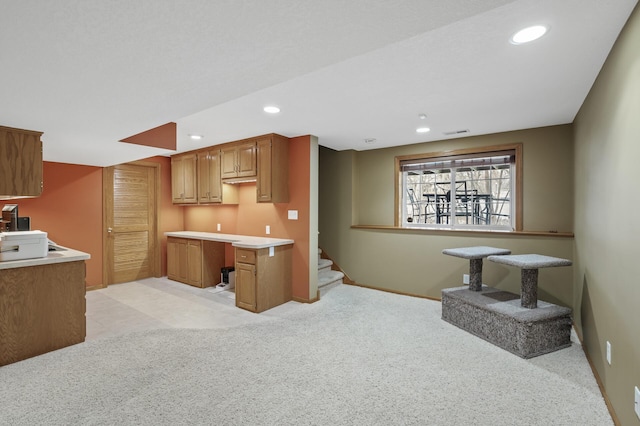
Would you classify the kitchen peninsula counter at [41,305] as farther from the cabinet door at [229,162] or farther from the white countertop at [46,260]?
the cabinet door at [229,162]

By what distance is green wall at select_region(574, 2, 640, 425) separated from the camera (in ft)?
5.41

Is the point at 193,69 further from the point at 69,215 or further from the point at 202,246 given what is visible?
the point at 69,215

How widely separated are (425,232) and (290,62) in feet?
12.0

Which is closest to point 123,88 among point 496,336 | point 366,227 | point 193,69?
point 193,69

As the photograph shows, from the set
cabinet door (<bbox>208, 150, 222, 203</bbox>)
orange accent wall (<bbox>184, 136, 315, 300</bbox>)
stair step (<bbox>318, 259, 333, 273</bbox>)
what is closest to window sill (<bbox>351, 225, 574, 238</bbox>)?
stair step (<bbox>318, 259, 333, 273</bbox>)

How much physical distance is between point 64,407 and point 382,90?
3.28 meters

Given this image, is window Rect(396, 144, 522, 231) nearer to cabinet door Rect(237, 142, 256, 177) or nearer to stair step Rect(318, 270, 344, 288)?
stair step Rect(318, 270, 344, 288)

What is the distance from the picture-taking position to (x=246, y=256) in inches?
158

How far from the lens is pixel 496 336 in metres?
3.00

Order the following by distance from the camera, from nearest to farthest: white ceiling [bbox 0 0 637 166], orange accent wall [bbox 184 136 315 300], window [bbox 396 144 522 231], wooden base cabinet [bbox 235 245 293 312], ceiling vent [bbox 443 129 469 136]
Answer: white ceiling [bbox 0 0 637 166]
wooden base cabinet [bbox 235 245 293 312]
ceiling vent [bbox 443 129 469 136]
window [bbox 396 144 522 231]
orange accent wall [bbox 184 136 315 300]

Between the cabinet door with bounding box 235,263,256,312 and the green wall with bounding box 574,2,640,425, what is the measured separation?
131 inches

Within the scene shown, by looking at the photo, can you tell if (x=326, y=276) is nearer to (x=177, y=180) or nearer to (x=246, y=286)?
(x=246, y=286)

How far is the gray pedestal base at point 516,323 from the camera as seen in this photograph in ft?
9.12

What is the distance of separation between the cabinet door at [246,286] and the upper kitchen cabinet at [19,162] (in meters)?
2.20
